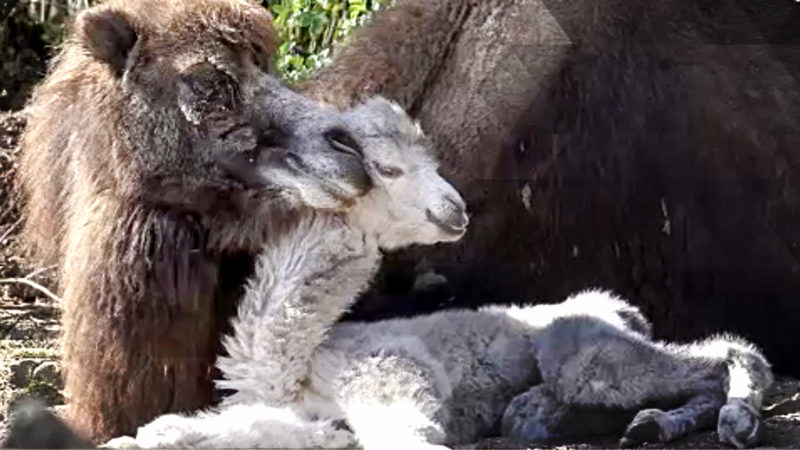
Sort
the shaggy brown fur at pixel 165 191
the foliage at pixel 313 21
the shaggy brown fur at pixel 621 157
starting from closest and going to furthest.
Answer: the shaggy brown fur at pixel 165 191, the shaggy brown fur at pixel 621 157, the foliage at pixel 313 21

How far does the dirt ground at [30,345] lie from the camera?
11.8 ft

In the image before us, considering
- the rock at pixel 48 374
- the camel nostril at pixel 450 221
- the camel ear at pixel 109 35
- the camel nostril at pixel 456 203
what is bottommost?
the rock at pixel 48 374

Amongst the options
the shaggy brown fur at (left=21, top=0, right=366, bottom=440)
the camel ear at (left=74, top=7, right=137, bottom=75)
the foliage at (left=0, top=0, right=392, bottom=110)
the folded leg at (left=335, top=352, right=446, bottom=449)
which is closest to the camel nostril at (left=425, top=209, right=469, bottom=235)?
the shaggy brown fur at (left=21, top=0, right=366, bottom=440)

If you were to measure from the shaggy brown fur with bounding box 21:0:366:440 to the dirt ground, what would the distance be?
1.05ft

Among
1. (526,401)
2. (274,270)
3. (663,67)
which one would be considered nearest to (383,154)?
(274,270)

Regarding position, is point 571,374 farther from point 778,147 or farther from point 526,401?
point 778,147

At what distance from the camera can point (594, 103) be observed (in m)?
4.61

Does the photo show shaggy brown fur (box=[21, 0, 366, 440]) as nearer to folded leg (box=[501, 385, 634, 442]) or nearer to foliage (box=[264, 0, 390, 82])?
folded leg (box=[501, 385, 634, 442])

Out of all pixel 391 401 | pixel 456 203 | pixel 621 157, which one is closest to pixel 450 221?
pixel 456 203

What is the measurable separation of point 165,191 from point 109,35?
371 millimetres

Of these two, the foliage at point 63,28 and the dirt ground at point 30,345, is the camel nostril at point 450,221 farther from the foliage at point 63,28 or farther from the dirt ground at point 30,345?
the foliage at point 63,28

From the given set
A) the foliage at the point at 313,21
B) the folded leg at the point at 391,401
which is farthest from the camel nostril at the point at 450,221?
the foliage at the point at 313,21

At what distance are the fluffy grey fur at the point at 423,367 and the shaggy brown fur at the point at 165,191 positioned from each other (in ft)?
0.40

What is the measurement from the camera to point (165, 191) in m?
3.75
